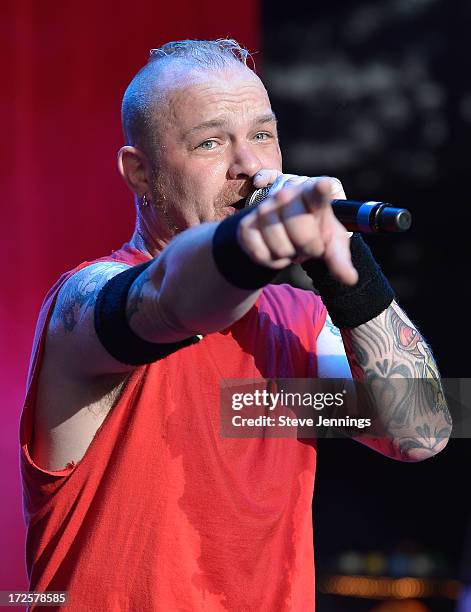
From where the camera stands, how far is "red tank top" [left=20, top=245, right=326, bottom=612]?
1.33 m

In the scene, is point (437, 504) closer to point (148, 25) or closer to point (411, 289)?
point (411, 289)

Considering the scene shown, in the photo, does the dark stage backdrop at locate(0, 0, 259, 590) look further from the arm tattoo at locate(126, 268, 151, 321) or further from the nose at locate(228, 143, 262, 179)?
the arm tattoo at locate(126, 268, 151, 321)

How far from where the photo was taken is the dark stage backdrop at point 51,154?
7.72 feet

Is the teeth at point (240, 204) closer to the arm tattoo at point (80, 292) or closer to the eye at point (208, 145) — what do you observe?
the eye at point (208, 145)

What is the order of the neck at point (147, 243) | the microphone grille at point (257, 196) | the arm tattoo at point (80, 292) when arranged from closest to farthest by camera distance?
the arm tattoo at point (80, 292) < the microphone grille at point (257, 196) < the neck at point (147, 243)

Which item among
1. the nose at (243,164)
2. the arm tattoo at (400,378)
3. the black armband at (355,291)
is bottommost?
the arm tattoo at (400,378)

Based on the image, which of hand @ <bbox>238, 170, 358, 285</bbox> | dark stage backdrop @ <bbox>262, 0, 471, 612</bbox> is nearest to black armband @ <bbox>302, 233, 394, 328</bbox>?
hand @ <bbox>238, 170, 358, 285</bbox>

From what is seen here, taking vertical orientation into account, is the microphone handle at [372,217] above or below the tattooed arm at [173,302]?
above

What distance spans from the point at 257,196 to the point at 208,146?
15 cm

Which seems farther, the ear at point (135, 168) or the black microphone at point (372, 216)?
the ear at point (135, 168)

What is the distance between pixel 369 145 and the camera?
3.20 m

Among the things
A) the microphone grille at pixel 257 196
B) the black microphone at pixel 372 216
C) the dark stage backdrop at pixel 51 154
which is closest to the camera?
the black microphone at pixel 372 216

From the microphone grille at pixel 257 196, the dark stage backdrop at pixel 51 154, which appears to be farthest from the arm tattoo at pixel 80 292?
the dark stage backdrop at pixel 51 154

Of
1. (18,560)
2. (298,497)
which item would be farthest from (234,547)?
(18,560)
